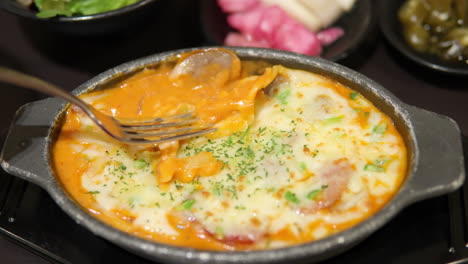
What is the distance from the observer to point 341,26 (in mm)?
3398

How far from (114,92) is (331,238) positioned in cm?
124

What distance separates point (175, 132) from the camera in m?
2.15

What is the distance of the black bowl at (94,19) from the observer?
2.92m

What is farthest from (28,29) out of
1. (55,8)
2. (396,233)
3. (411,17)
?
(396,233)

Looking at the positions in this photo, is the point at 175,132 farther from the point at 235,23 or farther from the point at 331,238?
the point at 235,23

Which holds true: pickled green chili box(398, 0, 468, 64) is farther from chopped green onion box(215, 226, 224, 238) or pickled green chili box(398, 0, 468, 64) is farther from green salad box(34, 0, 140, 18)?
chopped green onion box(215, 226, 224, 238)

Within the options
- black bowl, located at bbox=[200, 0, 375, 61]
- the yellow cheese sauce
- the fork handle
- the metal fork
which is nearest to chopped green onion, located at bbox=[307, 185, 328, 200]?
the yellow cheese sauce

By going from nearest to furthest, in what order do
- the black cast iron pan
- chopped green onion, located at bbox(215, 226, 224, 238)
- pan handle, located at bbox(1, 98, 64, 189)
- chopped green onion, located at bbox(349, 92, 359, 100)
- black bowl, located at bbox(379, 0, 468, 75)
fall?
the black cast iron pan, chopped green onion, located at bbox(215, 226, 224, 238), pan handle, located at bbox(1, 98, 64, 189), chopped green onion, located at bbox(349, 92, 359, 100), black bowl, located at bbox(379, 0, 468, 75)

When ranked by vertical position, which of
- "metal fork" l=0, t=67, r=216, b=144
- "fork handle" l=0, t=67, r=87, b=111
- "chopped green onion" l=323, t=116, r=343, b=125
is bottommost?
"chopped green onion" l=323, t=116, r=343, b=125

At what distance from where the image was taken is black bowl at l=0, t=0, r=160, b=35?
9.57ft

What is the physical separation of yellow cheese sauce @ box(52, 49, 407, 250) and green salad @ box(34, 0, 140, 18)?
878 mm

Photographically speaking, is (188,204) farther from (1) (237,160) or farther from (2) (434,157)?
(2) (434,157)

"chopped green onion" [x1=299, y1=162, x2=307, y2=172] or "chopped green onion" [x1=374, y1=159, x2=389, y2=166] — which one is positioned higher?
"chopped green onion" [x1=299, y1=162, x2=307, y2=172]

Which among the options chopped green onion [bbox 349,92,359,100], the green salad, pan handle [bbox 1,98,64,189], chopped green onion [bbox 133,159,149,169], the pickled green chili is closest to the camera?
pan handle [bbox 1,98,64,189]
